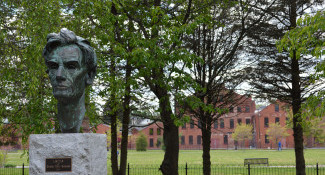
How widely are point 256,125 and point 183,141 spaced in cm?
1565

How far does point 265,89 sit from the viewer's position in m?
14.6

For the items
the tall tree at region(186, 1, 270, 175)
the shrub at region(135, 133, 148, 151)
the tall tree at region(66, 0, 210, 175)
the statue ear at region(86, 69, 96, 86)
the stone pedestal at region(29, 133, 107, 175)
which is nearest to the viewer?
the stone pedestal at region(29, 133, 107, 175)

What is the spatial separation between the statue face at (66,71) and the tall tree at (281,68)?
400 inches

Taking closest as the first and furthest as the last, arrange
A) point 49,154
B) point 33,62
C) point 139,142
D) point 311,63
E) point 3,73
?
point 49,154, point 33,62, point 3,73, point 311,63, point 139,142

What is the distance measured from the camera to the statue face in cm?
470

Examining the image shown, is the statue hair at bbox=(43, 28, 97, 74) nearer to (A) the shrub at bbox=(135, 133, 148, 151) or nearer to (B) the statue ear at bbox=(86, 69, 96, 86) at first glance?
A: (B) the statue ear at bbox=(86, 69, 96, 86)

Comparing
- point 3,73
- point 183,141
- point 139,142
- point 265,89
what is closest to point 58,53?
point 3,73

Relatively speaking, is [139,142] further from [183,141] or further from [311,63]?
[311,63]

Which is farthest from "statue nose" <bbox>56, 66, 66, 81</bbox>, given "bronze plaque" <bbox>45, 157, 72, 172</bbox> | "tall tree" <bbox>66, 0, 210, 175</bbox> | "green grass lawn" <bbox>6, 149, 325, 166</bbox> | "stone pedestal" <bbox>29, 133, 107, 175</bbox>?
"green grass lawn" <bbox>6, 149, 325, 166</bbox>

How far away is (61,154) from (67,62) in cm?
125

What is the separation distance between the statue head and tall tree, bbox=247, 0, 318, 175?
394 inches

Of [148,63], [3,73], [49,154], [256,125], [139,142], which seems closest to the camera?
[49,154]

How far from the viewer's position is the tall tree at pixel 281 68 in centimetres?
1404

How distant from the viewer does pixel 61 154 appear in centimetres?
465
